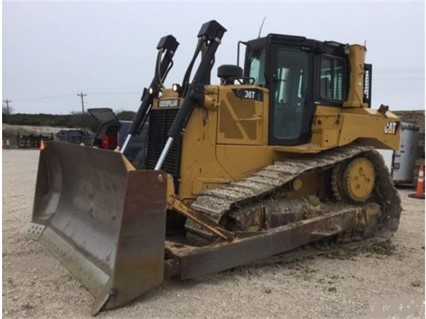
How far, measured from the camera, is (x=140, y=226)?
13.2 ft

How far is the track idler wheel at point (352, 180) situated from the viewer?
619 cm

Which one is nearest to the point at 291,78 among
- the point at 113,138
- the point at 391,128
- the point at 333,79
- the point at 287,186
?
the point at 333,79

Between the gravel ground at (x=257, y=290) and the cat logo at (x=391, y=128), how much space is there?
1785 mm

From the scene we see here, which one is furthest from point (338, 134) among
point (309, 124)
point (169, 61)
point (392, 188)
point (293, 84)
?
point (169, 61)

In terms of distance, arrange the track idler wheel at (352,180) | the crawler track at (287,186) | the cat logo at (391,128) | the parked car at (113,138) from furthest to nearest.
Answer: the cat logo at (391,128)
the parked car at (113,138)
the track idler wheel at (352,180)
the crawler track at (287,186)

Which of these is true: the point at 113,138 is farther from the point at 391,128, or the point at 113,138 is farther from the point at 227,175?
the point at 391,128

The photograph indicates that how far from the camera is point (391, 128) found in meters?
6.82

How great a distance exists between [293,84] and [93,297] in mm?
3645

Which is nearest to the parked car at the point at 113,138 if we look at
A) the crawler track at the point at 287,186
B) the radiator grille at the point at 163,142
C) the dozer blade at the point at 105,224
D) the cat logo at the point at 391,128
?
the radiator grille at the point at 163,142

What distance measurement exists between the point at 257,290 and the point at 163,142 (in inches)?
89.0

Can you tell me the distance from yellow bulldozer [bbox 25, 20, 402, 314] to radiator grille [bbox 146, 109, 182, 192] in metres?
0.02

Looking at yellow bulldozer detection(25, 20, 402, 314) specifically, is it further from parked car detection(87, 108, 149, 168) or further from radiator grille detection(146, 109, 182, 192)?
parked car detection(87, 108, 149, 168)

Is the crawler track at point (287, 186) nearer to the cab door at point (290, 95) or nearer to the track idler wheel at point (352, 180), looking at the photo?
the track idler wheel at point (352, 180)

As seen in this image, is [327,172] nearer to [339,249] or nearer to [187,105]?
[339,249]
